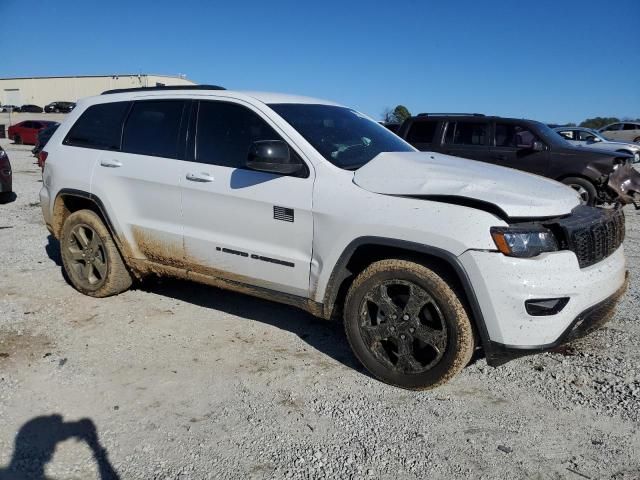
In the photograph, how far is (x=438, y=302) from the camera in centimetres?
312

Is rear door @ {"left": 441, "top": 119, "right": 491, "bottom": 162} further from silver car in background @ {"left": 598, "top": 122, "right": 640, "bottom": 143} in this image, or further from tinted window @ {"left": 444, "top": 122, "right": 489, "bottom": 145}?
silver car in background @ {"left": 598, "top": 122, "right": 640, "bottom": 143}

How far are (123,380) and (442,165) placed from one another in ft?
8.35

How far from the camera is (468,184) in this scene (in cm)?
318

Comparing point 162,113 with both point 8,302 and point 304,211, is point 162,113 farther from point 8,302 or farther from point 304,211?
point 8,302

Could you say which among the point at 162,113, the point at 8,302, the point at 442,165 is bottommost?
the point at 8,302

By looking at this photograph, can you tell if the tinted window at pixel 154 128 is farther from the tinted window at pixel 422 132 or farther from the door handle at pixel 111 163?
the tinted window at pixel 422 132

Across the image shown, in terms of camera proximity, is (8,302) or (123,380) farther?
(8,302)

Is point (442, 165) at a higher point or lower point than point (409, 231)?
higher

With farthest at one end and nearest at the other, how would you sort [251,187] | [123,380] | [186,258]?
[186,258], [251,187], [123,380]

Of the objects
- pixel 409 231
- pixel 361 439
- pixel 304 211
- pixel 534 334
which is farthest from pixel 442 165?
pixel 361 439

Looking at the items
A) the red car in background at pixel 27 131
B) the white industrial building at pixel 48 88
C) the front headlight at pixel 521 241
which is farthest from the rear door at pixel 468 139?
the white industrial building at pixel 48 88

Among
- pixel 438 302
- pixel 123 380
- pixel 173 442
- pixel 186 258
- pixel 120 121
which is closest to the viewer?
pixel 173 442

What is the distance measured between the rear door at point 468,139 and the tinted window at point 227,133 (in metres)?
7.07

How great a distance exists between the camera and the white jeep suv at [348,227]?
9.77ft
